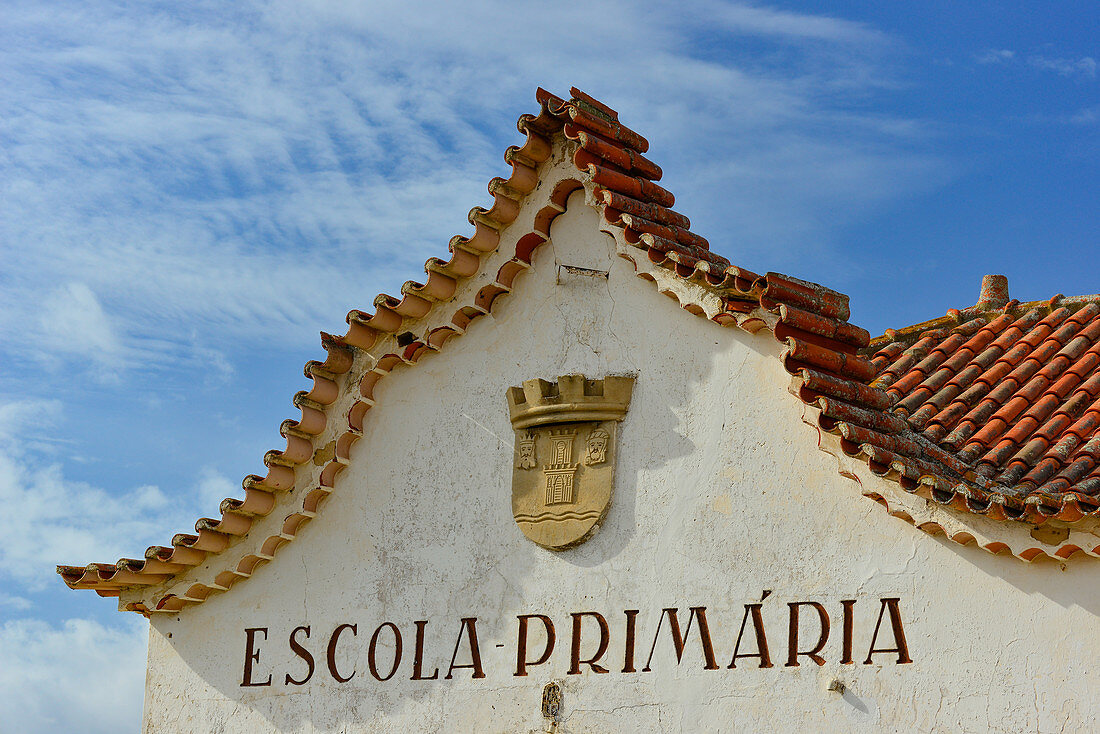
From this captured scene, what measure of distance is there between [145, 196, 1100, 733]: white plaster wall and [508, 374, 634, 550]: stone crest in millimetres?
99

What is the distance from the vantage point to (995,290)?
12.3 m

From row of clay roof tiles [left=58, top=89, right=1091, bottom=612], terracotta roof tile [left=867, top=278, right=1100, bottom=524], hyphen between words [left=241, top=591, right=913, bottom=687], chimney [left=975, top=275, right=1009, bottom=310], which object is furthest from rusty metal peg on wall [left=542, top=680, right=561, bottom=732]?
chimney [left=975, top=275, right=1009, bottom=310]

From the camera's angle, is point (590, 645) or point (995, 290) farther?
point (995, 290)

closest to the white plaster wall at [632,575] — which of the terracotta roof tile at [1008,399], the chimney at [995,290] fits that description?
the terracotta roof tile at [1008,399]

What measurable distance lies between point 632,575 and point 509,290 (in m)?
2.26

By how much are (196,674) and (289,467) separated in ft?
5.52

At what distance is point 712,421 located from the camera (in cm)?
834

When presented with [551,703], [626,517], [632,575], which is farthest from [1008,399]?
[551,703]

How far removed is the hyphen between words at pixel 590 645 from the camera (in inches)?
298

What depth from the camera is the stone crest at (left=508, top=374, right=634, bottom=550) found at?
28.0 ft

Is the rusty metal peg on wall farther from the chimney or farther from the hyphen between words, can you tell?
the chimney

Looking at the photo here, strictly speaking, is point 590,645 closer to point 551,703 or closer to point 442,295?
point 551,703

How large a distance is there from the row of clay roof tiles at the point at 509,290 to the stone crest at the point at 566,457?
896 millimetres

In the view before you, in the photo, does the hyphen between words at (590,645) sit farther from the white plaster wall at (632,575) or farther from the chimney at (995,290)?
the chimney at (995,290)
